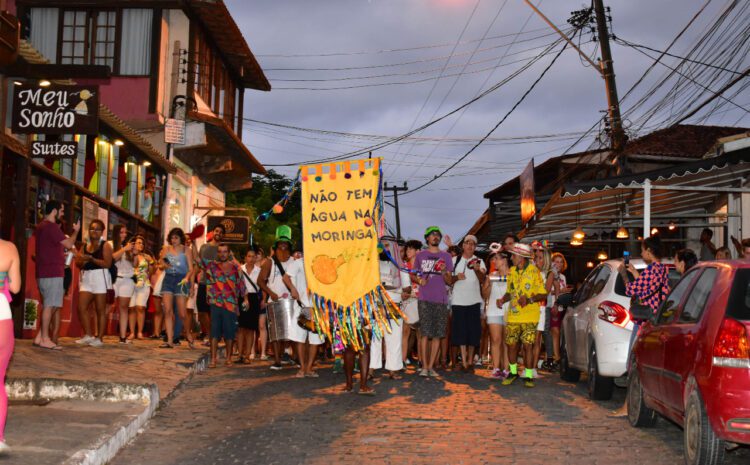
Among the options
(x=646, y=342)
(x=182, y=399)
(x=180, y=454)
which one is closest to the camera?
(x=180, y=454)

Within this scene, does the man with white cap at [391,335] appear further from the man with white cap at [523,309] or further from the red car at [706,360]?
the red car at [706,360]

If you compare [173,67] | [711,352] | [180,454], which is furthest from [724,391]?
[173,67]

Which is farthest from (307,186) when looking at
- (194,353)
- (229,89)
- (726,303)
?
(229,89)

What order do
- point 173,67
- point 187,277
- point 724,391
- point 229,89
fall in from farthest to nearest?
point 229,89, point 173,67, point 187,277, point 724,391

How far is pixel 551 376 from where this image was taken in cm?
1414

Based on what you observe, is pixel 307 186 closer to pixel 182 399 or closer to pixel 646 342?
pixel 182 399

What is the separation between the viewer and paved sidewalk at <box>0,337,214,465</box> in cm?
679

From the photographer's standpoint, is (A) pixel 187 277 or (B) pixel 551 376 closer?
(B) pixel 551 376

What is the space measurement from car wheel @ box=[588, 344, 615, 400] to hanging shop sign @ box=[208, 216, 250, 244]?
21.1m

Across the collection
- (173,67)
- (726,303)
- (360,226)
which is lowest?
(726,303)

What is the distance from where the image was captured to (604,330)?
34.6 feet

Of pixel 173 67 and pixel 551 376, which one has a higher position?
pixel 173 67

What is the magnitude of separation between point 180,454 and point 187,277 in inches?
314

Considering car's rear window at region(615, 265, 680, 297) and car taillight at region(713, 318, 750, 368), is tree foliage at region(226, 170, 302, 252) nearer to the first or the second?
car's rear window at region(615, 265, 680, 297)
